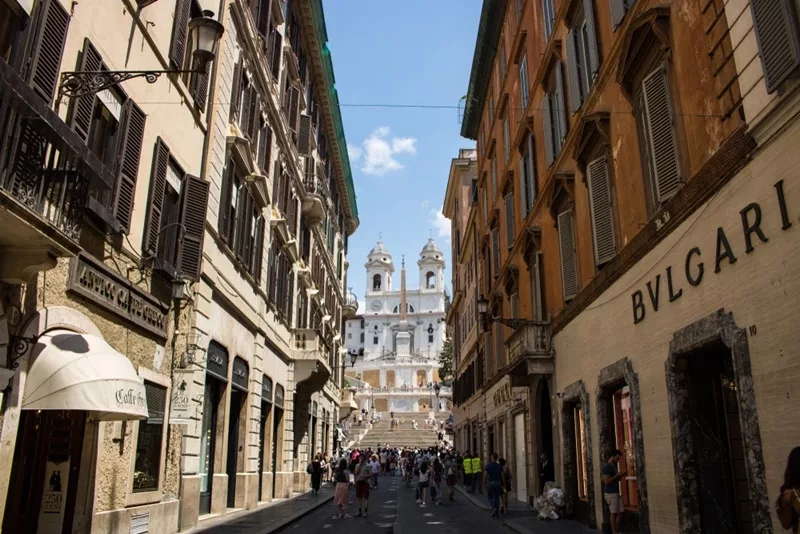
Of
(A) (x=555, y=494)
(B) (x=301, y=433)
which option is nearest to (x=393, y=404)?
(B) (x=301, y=433)

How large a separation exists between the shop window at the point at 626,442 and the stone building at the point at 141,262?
830cm

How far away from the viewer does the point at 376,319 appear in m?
135

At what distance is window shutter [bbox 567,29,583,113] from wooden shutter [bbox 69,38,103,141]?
9404mm

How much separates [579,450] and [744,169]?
9631 millimetres

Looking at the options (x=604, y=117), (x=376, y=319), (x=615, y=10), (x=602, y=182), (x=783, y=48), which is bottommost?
(x=783, y=48)

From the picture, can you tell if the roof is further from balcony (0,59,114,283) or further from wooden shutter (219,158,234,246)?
balcony (0,59,114,283)

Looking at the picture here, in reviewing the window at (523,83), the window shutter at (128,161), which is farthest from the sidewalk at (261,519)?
the window at (523,83)

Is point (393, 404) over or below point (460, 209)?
below

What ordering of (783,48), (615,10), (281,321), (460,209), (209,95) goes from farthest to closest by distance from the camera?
1. (460,209)
2. (281,321)
3. (209,95)
4. (615,10)
5. (783,48)

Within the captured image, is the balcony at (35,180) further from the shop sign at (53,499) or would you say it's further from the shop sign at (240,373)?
the shop sign at (240,373)

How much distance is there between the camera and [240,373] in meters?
17.6

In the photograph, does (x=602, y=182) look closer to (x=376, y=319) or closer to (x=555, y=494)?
(x=555, y=494)

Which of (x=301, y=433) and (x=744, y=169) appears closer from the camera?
(x=744, y=169)

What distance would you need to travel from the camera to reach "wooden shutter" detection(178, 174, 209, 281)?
1277 cm
